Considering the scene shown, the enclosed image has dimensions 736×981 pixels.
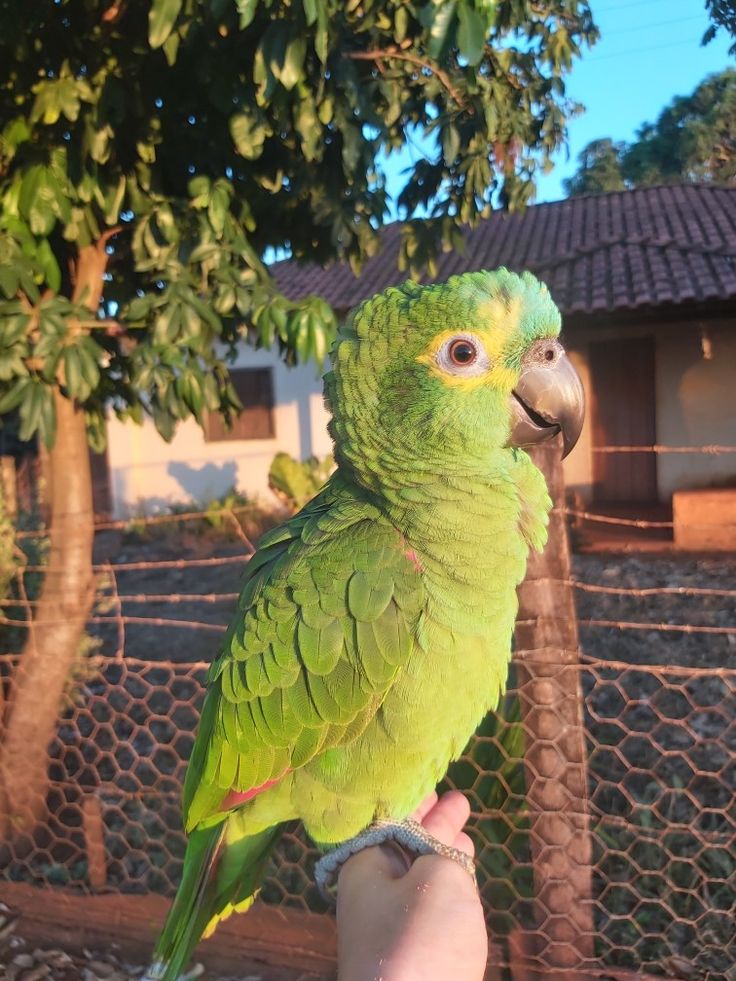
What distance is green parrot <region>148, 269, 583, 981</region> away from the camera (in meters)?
1.38

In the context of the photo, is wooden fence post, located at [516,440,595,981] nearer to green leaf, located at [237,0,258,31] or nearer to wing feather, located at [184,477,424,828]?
wing feather, located at [184,477,424,828]

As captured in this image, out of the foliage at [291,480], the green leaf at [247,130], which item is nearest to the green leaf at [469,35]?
the green leaf at [247,130]

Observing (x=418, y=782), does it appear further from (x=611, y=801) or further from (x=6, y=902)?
(x=6, y=902)

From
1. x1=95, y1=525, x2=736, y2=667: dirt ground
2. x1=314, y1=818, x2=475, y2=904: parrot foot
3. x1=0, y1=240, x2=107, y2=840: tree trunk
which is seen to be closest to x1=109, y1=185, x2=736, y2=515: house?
x1=95, y1=525, x2=736, y2=667: dirt ground

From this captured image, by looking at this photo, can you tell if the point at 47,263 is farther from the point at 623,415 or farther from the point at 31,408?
the point at 623,415

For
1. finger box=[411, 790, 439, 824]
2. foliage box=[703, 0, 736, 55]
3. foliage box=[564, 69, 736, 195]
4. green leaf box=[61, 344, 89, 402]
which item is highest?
foliage box=[564, 69, 736, 195]

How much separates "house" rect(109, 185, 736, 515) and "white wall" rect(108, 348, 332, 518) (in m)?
0.02

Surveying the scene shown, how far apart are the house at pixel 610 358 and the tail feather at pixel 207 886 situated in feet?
16.9

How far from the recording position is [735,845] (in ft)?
8.03

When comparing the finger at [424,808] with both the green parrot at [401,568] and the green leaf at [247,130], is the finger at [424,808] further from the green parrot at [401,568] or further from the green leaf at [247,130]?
the green leaf at [247,130]

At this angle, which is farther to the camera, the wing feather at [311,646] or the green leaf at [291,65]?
the green leaf at [291,65]

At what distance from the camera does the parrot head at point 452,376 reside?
1365 mm

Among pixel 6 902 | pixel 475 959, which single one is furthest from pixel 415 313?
pixel 6 902

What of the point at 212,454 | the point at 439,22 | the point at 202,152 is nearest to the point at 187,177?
the point at 202,152
